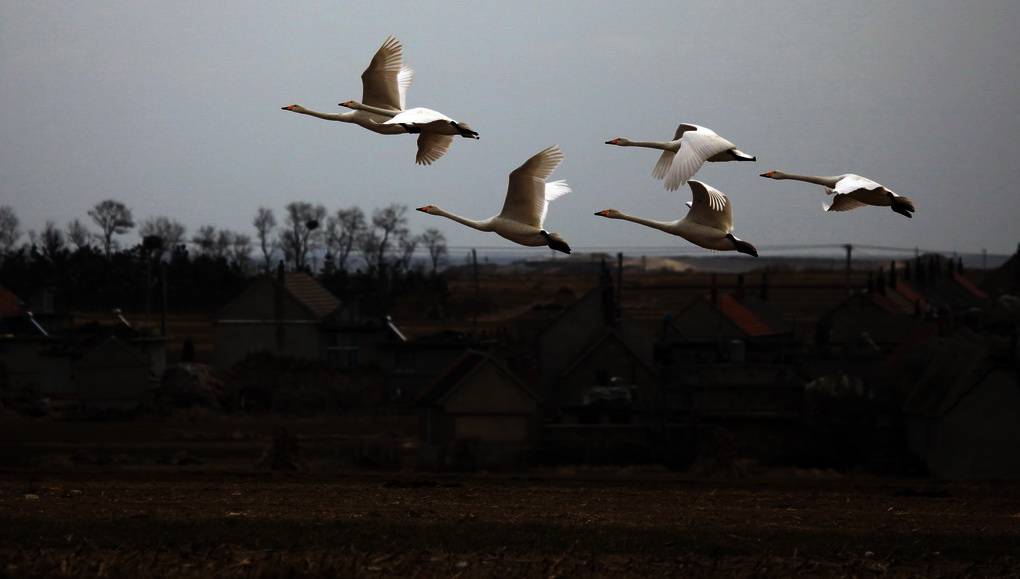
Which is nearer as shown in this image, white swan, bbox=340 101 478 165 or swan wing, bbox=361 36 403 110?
white swan, bbox=340 101 478 165

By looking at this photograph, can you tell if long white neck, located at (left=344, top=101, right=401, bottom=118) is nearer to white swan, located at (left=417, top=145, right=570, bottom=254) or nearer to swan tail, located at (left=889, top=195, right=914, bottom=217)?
white swan, located at (left=417, top=145, right=570, bottom=254)

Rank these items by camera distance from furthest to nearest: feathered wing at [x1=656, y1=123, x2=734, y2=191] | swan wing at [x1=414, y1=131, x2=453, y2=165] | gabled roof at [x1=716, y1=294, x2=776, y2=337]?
1. gabled roof at [x1=716, y1=294, x2=776, y2=337]
2. swan wing at [x1=414, y1=131, x2=453, y2=165]
3. feathered wing at [x1=656, y1=123, x2=734, y2=191]

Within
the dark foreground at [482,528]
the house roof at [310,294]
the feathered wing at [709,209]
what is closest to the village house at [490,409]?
the dark foreground at [482,528]

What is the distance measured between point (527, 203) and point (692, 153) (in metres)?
3.65

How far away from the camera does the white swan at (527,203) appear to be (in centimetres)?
2066

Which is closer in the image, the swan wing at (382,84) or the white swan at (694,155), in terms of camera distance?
the white swan at (694,155)

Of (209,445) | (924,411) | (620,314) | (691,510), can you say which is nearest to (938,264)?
(620,314)

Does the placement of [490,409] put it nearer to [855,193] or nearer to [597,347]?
[597,347]

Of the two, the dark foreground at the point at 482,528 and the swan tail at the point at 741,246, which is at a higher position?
the swan tail at the point at 741,246

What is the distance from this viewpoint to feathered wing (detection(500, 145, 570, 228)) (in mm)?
21000

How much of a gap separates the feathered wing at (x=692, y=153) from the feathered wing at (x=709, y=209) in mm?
1051

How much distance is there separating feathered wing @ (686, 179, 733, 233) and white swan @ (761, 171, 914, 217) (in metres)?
0.91

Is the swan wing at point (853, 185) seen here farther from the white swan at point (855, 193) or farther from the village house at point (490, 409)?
the village house at point (490, 409)

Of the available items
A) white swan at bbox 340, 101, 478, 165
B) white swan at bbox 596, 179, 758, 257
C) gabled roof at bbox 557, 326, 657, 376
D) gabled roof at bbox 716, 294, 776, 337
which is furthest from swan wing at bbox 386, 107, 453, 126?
gabled roof at bbox 716, 294, 776, 337
